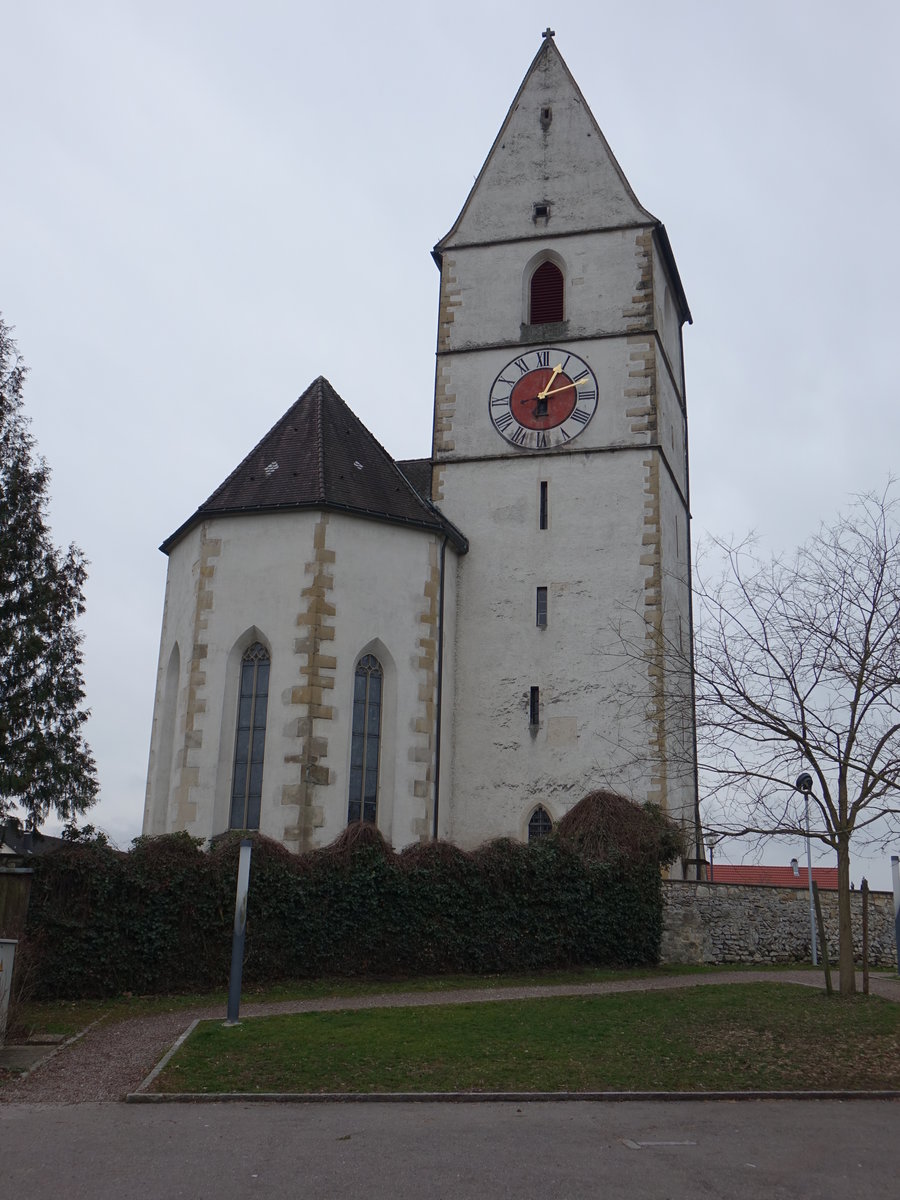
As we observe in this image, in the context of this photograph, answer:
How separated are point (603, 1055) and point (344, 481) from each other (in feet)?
44.9

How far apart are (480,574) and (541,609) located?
149cm

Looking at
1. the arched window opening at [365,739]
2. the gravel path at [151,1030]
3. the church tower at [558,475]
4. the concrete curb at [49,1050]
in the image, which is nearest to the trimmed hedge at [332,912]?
the gravel path at [151,1030]

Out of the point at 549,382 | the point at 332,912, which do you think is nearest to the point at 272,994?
the point at 332,912

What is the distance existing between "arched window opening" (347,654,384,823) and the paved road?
11133mm

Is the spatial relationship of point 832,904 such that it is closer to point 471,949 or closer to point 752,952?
point 752,952

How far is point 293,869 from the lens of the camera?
16891mm

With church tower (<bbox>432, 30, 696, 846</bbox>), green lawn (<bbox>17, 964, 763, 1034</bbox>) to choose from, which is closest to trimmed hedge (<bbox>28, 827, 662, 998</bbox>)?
green lawn (<bbox>17, 964, 763, 1034</bbox>)

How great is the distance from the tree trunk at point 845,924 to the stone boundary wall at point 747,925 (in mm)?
4988

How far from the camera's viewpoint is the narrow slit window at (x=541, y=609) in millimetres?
23828

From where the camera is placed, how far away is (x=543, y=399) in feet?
83.6

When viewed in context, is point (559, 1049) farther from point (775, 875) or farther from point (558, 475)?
point (775, 875)

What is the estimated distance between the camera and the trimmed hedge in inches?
623

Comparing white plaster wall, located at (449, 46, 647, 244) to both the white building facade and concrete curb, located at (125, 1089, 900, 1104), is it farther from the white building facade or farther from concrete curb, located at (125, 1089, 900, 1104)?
concrete curb, located at (125, 1089, 900, 1104)

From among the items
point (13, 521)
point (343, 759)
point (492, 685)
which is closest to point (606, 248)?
point (492, 685)
